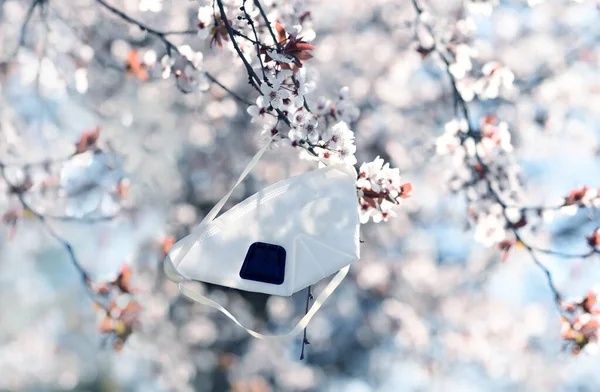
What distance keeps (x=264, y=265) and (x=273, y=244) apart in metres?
0.08

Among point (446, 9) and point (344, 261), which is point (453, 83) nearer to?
point (344, 261)

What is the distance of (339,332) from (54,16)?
6152 millimetres

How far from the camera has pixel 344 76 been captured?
8.36m

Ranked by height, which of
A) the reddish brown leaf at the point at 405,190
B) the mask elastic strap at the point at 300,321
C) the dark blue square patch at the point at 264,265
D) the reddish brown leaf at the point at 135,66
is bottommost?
the mask elastic strap at the point at 300,321

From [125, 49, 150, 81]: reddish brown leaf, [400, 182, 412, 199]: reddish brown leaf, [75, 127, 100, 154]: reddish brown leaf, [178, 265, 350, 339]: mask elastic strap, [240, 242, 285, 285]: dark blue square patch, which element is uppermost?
[125, 49, 150, 81]: reddish brown leaf

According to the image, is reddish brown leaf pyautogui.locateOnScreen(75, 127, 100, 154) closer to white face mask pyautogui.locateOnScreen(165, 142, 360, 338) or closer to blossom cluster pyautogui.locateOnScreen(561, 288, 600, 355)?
white face mask pyautogui.locateOnScreen(165, 142, 360, 338)

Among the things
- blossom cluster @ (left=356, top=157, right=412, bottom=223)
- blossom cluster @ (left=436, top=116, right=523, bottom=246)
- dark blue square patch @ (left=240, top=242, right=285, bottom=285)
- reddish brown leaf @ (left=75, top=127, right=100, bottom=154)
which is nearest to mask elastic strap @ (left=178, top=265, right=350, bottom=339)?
dark blue square patch @ (left=240, top=242, right=285, bottom=285)

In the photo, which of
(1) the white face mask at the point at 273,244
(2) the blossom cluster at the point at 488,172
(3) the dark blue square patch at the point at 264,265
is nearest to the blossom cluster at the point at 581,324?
(2) the blossom cluster at the point at 488,172

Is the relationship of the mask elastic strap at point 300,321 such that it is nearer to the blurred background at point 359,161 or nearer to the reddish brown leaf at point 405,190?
the reddish brown leaf at point 405,190

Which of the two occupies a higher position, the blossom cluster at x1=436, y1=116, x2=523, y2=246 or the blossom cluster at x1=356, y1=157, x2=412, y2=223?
the blossom cluster at x1=436, y1=116, x2=523, y2=246

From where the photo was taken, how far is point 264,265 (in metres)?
2.14

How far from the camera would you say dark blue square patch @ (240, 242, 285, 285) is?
213 cm

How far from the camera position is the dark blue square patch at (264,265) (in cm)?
213

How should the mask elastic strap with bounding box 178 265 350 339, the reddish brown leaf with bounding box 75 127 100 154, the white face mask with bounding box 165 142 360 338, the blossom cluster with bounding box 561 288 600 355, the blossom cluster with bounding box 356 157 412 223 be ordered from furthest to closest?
1. the reddish brown leaf with bounding box 75 127 100 154
2. the blossom cluster with bounding box 561 288 600 355
3. the blossom cluster with bounding box 356 157 412 223
4. the white face mask with bounding box 165 142 360 338
5. the mask elastic strap with bounding box 178 265 350 339
